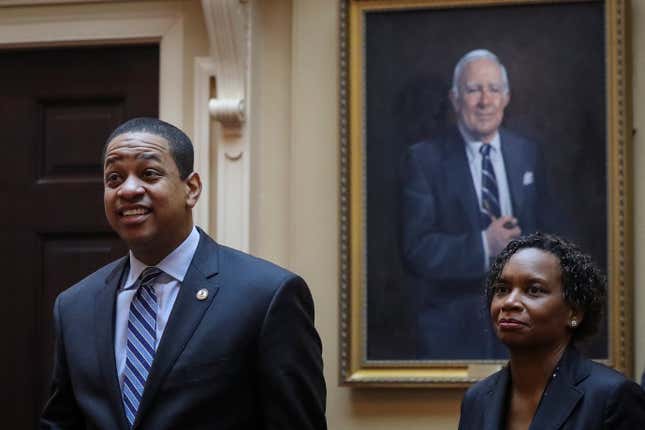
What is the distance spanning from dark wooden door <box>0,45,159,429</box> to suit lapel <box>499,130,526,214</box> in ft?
4.86

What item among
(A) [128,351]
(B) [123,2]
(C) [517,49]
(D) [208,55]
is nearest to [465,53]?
(C) [517,49]

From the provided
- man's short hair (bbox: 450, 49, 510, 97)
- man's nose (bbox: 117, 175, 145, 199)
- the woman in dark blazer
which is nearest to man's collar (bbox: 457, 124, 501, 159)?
man's short hair (bbox: 450, 49, 510, 97)

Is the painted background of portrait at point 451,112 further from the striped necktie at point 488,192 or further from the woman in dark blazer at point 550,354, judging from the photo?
the woman in dark blazer at point 550,354

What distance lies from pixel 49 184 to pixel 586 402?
311 cm

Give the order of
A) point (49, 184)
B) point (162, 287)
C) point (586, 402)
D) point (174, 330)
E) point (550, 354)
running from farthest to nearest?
point (49, 184) → point (162, 287) → point (174, 330) → point (550, 354) → point (586, 402)

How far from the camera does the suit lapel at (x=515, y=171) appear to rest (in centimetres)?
486

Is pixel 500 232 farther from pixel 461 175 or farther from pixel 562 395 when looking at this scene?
pixel 562 395

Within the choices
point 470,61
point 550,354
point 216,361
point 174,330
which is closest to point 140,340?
point 174,330

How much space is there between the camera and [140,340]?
10.3ft

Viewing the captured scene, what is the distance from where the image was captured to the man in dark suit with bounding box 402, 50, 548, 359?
486cm

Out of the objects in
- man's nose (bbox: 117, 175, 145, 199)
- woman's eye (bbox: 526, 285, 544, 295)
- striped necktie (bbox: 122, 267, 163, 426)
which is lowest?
striped necktie (bbox: 122, 267, 163, 426)

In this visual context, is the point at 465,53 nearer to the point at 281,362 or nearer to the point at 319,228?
the point at 319,228

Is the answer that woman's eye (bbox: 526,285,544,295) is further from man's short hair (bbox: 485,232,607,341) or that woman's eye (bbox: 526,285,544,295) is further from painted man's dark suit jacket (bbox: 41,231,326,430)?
painted man's dark suit jacket (bbox: 41,231,326,430)

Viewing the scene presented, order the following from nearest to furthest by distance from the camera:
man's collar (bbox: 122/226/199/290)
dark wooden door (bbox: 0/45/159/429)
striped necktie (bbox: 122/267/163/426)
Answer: striped necktie (bbox: 122/267/163/426)
man's collar (bbox: 122/226/199/290)
dark wooden door (bbox: 0/45/159/429)
